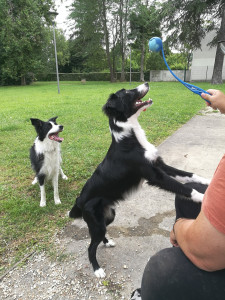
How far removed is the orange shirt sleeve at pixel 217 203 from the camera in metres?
0.86

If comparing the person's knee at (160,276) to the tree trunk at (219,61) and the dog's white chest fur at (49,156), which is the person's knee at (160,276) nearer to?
the dog's white chest fur at (49,156)

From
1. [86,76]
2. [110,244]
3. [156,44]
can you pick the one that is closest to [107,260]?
[110,244]

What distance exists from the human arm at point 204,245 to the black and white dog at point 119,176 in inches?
40.5

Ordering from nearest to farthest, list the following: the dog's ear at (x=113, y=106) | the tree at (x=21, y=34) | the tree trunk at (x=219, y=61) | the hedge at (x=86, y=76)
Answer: the dog's ear at (x=113, y=106)
the tree trunk at (x=219, y=61)
the tree at (x=21, y=34)
the hedge at (x=86, y=76)

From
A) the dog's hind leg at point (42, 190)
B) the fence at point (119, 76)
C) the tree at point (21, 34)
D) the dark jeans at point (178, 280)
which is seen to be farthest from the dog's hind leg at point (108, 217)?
the fence at point (119, 76)

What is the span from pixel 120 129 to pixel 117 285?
1.51m

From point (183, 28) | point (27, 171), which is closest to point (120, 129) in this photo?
point (27, 171)

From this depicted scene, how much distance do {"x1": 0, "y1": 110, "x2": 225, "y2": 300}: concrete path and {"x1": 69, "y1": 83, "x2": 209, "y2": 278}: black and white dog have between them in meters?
0.14

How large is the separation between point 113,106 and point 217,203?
68.8 inches

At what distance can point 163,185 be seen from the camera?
225 centimetres

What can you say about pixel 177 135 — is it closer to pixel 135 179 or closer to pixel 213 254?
pixel 135 179

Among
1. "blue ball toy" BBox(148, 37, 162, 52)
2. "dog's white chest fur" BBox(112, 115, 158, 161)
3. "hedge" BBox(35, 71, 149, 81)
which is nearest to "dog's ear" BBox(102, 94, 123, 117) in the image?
"dog's white chest fur" BBox(112, 115, 158, 161)

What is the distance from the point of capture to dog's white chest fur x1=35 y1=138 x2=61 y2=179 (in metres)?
3.47

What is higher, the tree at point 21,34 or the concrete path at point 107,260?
the tree at point 21,34
